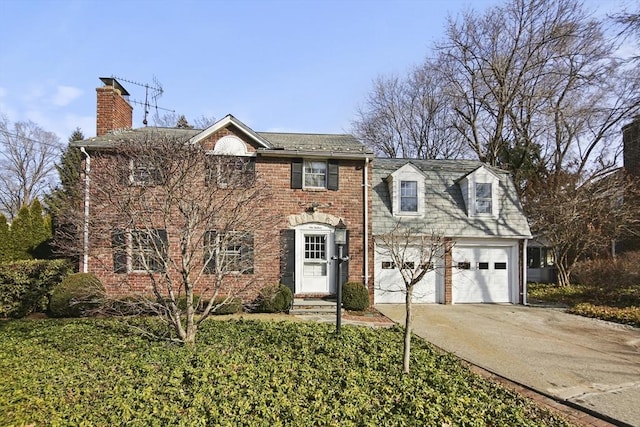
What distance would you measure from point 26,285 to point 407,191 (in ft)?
39.2

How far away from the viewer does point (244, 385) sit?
15.3 feet

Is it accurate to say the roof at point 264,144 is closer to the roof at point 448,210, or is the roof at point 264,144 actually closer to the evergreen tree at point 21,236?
the roof at point 448,210

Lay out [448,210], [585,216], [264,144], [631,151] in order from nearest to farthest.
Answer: [264,144] < [448,210] < [585,216] < [631,151]

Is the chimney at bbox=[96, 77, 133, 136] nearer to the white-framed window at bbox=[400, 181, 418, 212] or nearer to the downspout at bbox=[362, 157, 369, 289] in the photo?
the downspout at bbox=[362, 157, 369, 289]

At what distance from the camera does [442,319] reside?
10.3 metres

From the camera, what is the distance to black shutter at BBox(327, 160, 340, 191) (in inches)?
476

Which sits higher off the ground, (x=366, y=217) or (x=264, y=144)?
(x=264, y=144)

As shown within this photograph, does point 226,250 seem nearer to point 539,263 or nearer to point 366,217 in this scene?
point 366,217

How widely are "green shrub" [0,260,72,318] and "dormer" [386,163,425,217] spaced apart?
10755 mm

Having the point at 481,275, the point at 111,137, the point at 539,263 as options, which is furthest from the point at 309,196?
the point at 539,263

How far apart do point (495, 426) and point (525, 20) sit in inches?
894

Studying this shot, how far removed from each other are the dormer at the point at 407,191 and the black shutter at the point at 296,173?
3.52 metres

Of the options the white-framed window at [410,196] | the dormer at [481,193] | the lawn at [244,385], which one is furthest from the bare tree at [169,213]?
the dormer at [481,193]

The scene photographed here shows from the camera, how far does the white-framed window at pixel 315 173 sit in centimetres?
1213
